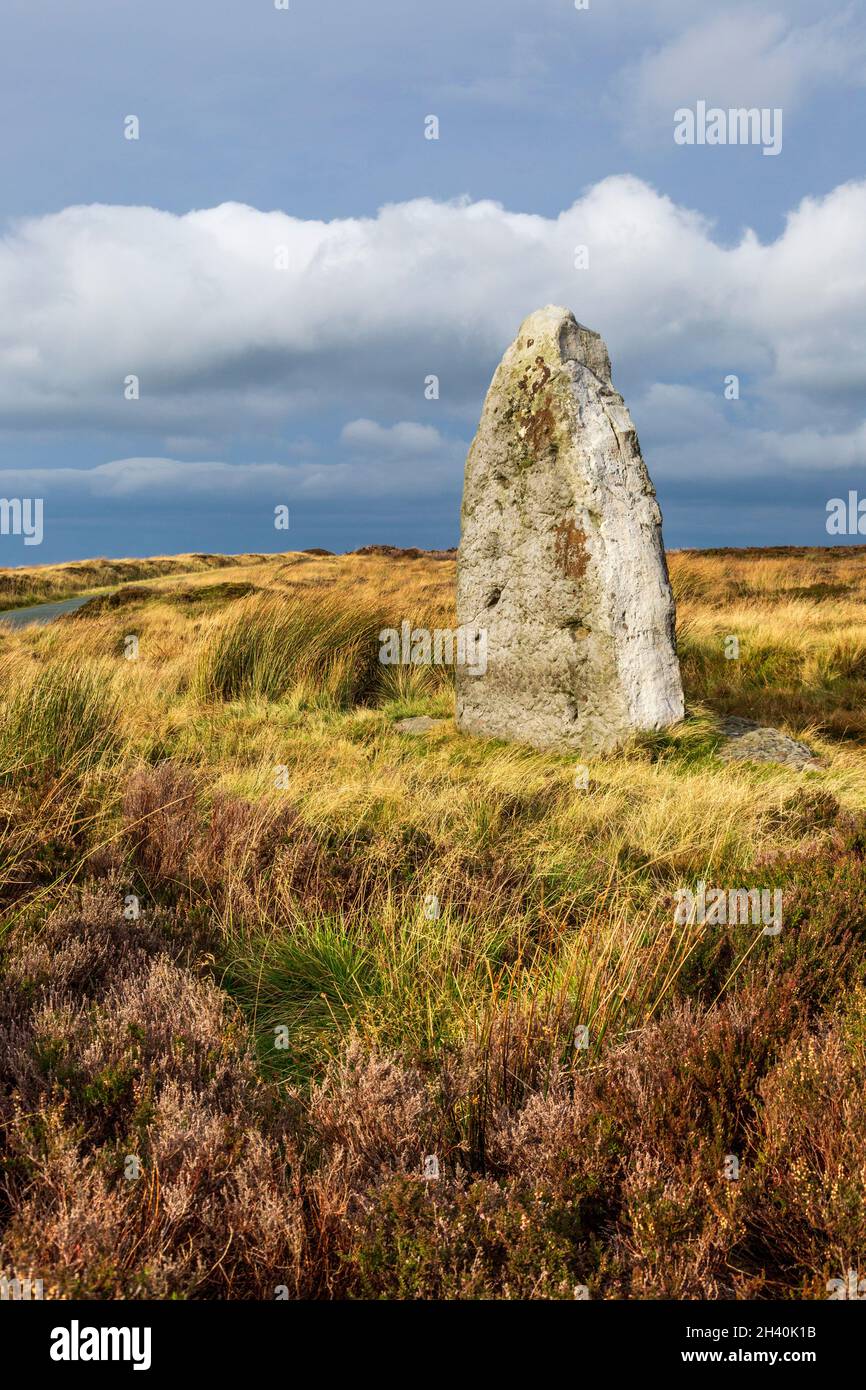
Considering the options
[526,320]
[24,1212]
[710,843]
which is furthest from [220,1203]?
[526,320]

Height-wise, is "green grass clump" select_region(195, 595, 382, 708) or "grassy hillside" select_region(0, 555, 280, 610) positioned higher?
"grassy hillside" select_region(0, 555, 280, 610)

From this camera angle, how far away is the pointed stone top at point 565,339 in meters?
7.06

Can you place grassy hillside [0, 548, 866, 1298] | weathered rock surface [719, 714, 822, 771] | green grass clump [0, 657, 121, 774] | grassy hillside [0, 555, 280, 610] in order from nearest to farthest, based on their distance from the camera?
1. grassy hillside [0, 548, 866, 1298]
2. green grass clump [0, 657, 121, 774]
3. weathered rock surface [719, 714, 822, 771]
4. grassy hillside [0, 555, 280, 610]

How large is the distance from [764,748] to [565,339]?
3602mm

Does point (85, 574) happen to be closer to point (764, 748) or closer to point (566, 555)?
point (566, 555)

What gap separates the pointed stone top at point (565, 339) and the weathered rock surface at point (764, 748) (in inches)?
122

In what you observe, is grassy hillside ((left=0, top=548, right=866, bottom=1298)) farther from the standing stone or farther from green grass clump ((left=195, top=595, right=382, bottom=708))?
green grass clump ((left=195, top=595, right=382, bottom=708))

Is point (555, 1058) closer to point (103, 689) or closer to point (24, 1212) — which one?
point (24, 1212)

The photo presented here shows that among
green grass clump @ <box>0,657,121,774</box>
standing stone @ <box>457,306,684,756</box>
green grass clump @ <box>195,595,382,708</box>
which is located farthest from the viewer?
green grass clump @ <box>195,595,382,708</box>

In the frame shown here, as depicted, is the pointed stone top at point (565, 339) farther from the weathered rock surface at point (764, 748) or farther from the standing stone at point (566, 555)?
the weathered rock surface at point (764, 748)

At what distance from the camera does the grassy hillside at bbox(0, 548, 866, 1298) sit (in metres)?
1.93

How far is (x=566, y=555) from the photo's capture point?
6.80 metres

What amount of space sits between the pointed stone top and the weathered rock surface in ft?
10.2

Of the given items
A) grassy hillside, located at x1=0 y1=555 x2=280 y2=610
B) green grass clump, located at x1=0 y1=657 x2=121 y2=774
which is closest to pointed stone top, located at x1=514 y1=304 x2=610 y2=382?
green grass clump, located at x1=0 y1=657 x2=121 y2=774
